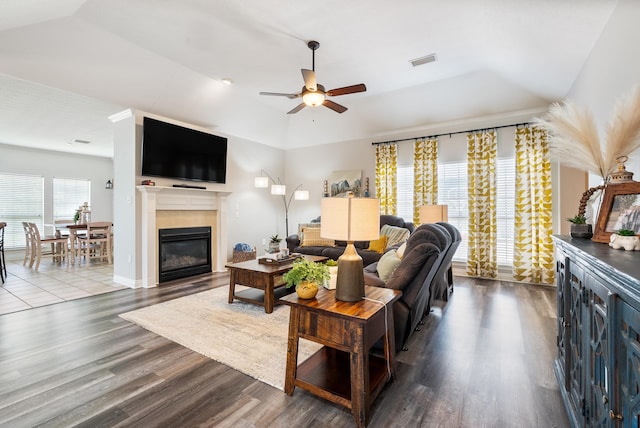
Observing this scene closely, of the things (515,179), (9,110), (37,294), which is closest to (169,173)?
(37,294)

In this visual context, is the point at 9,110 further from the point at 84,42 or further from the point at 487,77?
the point at 487,77

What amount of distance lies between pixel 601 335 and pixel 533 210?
14.2ft

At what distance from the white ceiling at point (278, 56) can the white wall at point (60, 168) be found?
1.55 m

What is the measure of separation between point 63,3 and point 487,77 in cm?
530

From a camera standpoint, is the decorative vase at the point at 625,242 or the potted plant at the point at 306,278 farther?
the potted plant at the point at 306,278

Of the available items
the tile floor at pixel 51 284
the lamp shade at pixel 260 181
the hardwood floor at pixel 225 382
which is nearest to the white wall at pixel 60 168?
the tile floor at pixel 51 284

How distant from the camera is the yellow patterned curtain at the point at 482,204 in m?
4.99

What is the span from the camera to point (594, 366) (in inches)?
48.6

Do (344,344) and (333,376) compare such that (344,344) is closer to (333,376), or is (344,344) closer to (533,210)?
(333,376)

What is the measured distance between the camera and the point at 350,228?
1.78 metres

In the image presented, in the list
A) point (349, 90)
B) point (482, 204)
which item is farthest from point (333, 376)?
point (482, 204)

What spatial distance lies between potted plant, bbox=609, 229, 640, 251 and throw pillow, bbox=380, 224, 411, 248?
3.62m

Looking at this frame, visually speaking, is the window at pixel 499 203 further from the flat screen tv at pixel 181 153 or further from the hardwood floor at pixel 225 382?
the flat screen tv at pixel 181 153

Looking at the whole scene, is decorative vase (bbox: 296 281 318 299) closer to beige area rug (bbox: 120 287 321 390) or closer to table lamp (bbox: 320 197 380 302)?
table lamp (bbox: 320 197 380 302)
